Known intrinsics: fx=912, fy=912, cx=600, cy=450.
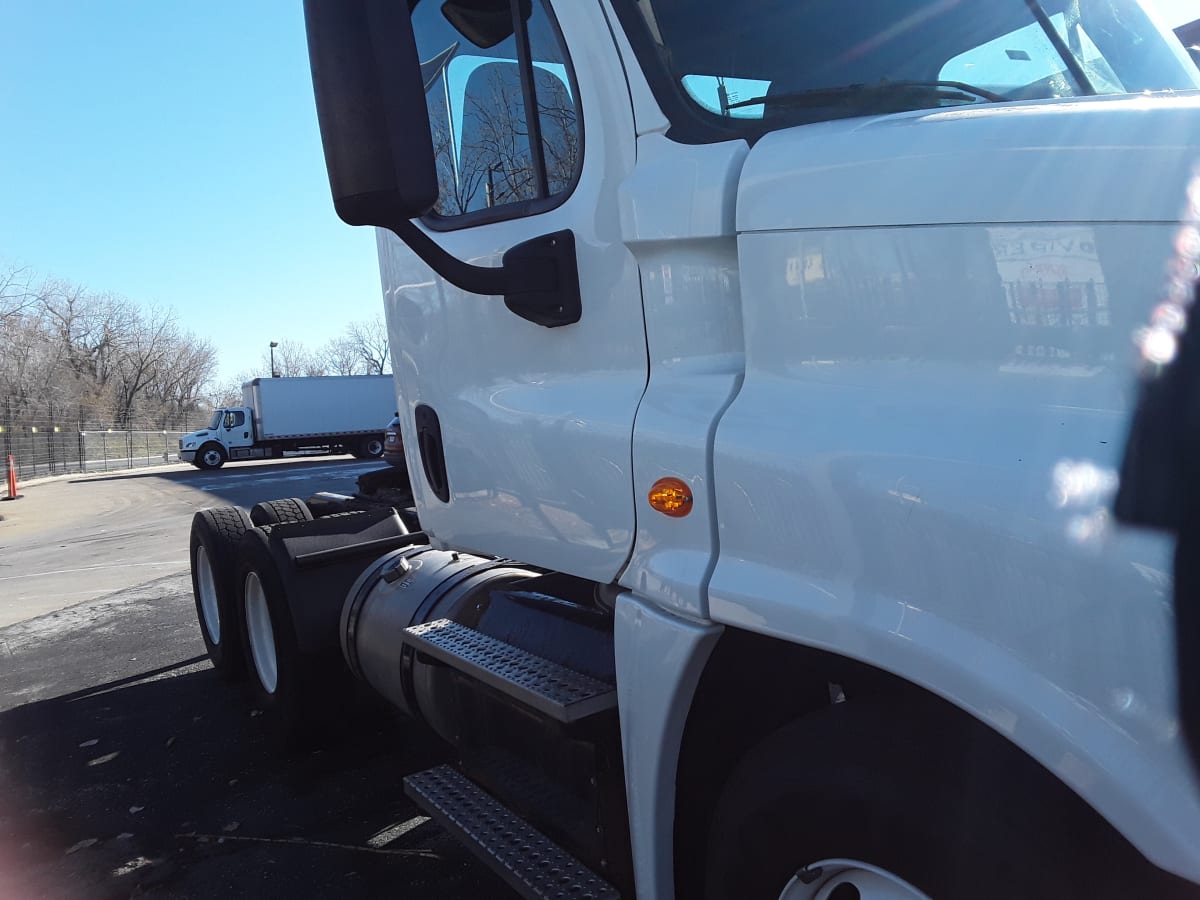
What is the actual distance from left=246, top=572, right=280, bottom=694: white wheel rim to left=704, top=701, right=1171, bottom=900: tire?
3.54 meters

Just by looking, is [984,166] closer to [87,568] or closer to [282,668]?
[282,668]

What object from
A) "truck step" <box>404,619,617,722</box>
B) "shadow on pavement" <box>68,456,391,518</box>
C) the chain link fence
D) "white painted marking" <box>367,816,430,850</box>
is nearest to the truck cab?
"shadow on pavement" <box>68,456,391,518</box>

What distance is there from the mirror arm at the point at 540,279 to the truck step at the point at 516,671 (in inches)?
34.8

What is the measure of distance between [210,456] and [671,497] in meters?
38.3

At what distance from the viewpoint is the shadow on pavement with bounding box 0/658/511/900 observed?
3.44 m

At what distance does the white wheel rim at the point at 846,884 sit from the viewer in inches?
59.9

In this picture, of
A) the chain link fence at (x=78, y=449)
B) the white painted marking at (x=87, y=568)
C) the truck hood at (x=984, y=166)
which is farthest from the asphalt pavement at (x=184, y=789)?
the chain link fence at (x=78, y=449)

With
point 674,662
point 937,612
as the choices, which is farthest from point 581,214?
point 937,612

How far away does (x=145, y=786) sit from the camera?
14.1 ft

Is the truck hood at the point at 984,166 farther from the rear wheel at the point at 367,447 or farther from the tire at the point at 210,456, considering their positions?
the rear wheel at the point at 367,447

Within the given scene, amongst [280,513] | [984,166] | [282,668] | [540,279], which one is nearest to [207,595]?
[280,513]

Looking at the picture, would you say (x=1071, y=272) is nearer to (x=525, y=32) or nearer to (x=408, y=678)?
(x=525, y=32)

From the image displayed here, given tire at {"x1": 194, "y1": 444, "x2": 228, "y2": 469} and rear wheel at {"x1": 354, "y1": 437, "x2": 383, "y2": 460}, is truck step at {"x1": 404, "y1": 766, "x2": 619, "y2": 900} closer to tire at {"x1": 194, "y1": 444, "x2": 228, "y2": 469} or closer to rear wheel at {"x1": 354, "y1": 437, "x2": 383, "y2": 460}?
tire at {"x1": 194, "y1": 444, "x2": 228, "y2": 469}

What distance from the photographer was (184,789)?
167 inches
